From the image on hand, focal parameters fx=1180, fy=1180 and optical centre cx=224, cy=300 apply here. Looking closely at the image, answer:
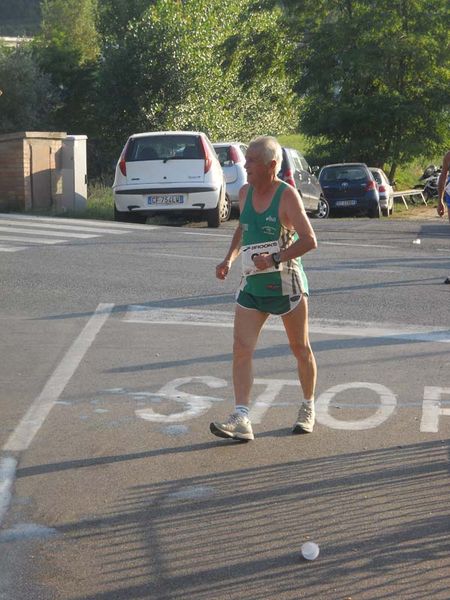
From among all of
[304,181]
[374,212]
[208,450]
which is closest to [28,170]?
[304,181]

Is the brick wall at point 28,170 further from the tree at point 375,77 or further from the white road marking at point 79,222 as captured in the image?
the tree at point 375,77

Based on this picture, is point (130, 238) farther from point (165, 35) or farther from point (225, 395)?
point (165, 35)

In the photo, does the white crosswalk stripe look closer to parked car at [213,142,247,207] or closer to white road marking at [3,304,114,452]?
parked car at [213,142,247,207]

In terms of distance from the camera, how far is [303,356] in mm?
6938

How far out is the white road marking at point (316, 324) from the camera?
9.99 meters

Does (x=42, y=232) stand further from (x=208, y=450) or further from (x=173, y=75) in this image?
(x=173, y=75)

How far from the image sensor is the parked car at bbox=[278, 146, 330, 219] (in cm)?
2386

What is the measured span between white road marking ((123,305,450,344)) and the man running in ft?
10.6

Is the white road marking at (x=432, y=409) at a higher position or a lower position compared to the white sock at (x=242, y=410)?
lower

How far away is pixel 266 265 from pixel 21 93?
32629mm

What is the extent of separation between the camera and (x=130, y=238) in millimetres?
16703

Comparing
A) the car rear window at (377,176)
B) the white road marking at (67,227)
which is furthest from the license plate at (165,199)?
the car rear window at (377,176)

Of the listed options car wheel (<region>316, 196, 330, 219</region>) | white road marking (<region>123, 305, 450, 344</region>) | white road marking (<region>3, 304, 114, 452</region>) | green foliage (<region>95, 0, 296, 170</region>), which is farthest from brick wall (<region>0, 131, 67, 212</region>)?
green foliage (<region>95, 0, 296, 170</region>)

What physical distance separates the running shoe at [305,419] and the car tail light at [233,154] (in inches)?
653
